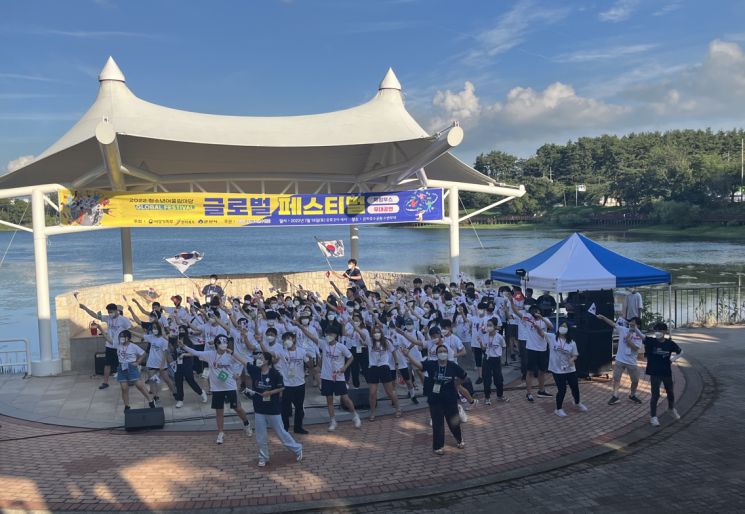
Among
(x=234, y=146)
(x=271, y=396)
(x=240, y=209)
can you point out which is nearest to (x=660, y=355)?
(x=271, y=396)

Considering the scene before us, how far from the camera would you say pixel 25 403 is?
1040 cm

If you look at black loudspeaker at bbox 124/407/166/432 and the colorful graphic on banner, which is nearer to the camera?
black loudspeaker at bbox 124/407/166/432

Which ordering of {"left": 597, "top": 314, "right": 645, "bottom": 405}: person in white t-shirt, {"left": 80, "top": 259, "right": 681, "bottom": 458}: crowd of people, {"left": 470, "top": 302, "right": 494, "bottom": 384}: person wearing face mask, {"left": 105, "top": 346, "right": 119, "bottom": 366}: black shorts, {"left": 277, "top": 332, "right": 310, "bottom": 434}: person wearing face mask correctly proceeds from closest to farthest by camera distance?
{"left": 80, "top": 259, "right": 681, "bottom": 458}: crowd of people → {"left": 277, "top": 332, "right": 310, "bottom": 434}: person wearing face mask → {"left": 597, "top": 314, "right": 645, "bottom": 405}: person in white t-shirt → {"left": 470, "top": 302, "right": 494, "bottom": 384}: person wearing face mask → {"left": 105, "top": 346, "right": 119, "bottom": 366}: black shorts

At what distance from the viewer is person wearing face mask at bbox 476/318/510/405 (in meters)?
9.47

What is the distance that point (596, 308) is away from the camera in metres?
11.6

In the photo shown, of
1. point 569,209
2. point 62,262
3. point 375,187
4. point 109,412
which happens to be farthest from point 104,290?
point 569,209

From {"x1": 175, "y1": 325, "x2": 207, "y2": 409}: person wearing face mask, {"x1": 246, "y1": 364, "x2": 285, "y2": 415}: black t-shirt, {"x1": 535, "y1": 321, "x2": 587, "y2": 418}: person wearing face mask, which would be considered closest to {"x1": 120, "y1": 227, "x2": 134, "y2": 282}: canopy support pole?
{"x1": 175, "y1": 325, "x2": 207, "y2": 409}: person wearing face mask

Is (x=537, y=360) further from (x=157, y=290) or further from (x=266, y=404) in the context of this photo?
(x=157, y=290)

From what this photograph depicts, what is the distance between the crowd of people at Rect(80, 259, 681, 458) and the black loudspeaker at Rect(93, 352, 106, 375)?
93cm

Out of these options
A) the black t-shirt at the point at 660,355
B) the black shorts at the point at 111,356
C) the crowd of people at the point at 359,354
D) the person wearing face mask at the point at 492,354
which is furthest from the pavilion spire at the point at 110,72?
the black t-shirt at the point at 660,355

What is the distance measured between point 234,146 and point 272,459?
358 inches

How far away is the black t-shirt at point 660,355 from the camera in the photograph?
27.7ft

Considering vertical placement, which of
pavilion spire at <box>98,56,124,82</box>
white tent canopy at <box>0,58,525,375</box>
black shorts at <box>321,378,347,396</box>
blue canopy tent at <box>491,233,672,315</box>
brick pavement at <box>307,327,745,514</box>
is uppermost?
pavilion spire at <box>98,56,124,82</box>

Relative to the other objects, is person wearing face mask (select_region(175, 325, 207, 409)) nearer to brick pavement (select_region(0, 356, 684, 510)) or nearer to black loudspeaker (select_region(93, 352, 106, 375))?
brick pavement (select_region(0, 356, 684, 510))
